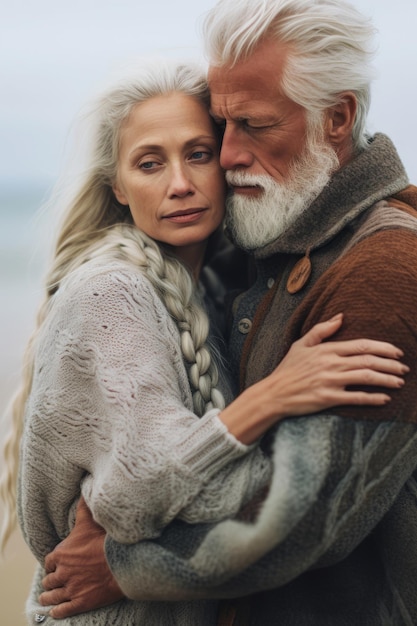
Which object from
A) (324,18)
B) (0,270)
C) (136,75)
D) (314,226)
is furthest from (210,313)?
(0,270)

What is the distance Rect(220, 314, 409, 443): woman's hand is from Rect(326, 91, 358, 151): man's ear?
0.68 metres

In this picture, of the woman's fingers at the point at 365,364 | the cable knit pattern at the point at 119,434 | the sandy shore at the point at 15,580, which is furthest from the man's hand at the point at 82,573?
the sandy shore at the point at 15,580

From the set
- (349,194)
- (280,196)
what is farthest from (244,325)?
(349,194)

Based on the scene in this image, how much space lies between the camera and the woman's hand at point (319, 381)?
2.04m

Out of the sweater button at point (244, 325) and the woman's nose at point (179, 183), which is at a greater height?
the woman's nose at point (179, 183)

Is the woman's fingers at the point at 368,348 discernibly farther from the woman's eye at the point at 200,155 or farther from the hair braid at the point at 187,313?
the woman's eye at the point at 200,155

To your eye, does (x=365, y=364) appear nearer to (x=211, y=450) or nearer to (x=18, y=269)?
(x=211, y=450)

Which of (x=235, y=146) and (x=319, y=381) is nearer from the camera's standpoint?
(x=319, y=381)

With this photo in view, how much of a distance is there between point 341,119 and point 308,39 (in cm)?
24

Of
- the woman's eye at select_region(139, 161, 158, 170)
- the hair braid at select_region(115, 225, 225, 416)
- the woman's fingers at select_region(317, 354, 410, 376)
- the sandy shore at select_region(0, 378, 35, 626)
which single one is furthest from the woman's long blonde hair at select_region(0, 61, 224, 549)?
the sandy shore at select_region(0, 378, 35, 626)

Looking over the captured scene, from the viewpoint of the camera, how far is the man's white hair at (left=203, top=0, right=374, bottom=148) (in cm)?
248

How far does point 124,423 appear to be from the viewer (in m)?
2.21

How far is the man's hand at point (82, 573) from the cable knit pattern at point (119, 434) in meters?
0.05

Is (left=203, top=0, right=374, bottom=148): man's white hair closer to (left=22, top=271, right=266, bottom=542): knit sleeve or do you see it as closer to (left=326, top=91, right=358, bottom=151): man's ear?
(left=326, top=91, right=358, bottom=151): man's ear
